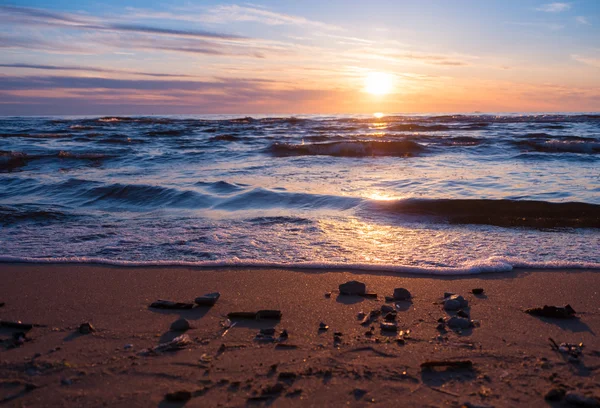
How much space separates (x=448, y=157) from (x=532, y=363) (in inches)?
509

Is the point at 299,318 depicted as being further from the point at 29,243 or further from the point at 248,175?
the point at 248,175

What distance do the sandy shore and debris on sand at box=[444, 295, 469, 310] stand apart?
0.21ft

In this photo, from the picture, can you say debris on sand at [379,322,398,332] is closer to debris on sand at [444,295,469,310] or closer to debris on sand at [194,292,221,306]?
debris on sand at [444,295,469,310]

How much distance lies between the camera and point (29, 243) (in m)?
5.40

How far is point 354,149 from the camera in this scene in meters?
17.6

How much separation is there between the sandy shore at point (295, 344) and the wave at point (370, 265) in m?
0.14

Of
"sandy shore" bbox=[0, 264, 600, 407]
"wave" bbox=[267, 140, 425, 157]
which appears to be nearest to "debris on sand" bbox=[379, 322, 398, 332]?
"sandy shore" bbox=[0, 264, 600, 407]

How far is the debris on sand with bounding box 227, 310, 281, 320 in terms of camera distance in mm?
3170

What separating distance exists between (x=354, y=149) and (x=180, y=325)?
1512 centimetres

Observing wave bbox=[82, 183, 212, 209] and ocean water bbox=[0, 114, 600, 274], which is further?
wave bbox=[82, 183, 212, 209]

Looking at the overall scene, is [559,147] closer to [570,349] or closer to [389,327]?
[570,349]

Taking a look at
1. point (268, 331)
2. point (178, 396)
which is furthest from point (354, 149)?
point (178, 396)

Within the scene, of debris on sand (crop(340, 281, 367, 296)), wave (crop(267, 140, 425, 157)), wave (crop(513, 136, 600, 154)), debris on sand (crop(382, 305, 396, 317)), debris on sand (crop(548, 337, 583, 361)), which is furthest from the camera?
wave (crop(267, 140, 425, 157))

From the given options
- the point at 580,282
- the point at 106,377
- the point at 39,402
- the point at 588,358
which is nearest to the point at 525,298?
the point at 580,282
